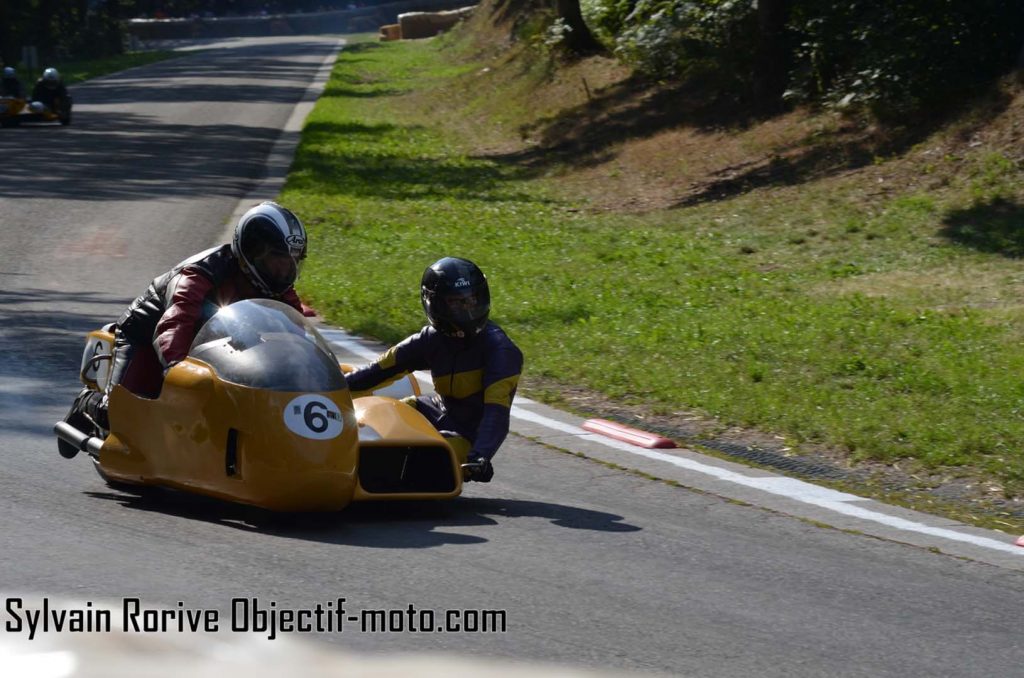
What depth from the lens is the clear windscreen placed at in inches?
277

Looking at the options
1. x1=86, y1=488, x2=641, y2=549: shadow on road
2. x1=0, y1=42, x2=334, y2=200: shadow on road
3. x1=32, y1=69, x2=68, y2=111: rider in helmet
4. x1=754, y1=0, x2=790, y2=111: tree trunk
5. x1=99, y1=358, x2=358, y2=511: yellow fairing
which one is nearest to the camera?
x1=99, y1=358, x2=358, y2=511: yellow fairing

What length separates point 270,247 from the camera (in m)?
7.76

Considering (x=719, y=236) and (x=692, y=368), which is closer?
(x=692, y=368)

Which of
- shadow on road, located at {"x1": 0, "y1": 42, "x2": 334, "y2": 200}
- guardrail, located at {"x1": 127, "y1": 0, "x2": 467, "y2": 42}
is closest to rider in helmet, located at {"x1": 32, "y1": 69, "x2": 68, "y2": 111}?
shadow on road, located at {"x1": 0, "y1": 42, "x2": 334, "y2": 200}

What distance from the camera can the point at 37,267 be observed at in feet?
53.7

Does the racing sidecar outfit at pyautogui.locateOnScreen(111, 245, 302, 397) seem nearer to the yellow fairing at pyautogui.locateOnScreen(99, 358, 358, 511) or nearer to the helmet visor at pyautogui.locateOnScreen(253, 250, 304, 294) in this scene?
the helmet visor at pyautogui.locateOnScreen(253, 250, 304, 294)

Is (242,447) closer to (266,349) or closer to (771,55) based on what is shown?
(266,349)

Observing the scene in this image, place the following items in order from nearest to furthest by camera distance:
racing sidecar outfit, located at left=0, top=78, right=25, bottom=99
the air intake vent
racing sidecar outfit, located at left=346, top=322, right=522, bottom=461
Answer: the air intake vent, racing sidecar outfit, located at left=346, top=322, right=522, bottom=461, racing sidecar outfit, located at left=0, top=78, right=25, bottom=99

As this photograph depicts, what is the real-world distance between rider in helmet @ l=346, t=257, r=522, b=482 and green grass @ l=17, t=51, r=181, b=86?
45.5 meters

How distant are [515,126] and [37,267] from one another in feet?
57.7

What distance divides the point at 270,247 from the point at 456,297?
3.23ft

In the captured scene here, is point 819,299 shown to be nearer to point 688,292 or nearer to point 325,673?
point 688,292

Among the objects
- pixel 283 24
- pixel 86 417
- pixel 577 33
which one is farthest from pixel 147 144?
pixel 283 24

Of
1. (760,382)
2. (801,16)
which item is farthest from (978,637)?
(801,16)
